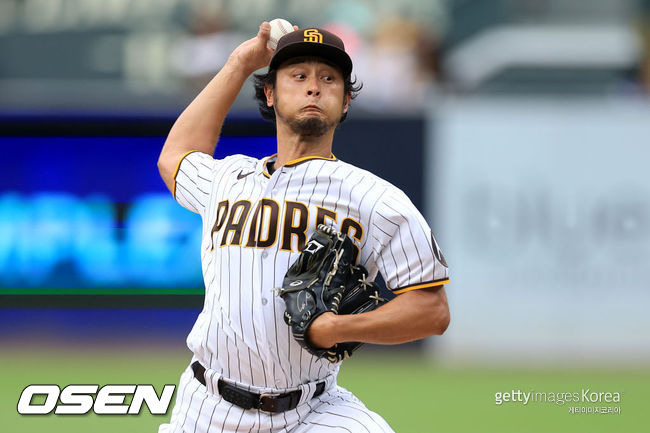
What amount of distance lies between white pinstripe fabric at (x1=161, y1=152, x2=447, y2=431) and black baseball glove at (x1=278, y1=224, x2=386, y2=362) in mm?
110

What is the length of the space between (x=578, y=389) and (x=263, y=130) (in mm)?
3840

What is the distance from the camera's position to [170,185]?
12.8 ft

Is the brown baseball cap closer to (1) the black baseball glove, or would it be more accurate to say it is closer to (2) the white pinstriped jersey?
(2) the white pinstriped jersey

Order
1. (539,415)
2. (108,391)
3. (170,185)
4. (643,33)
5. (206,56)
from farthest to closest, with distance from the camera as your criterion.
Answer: (643,33) < (206,56) < (539,415) < (108,391) < (170,185)

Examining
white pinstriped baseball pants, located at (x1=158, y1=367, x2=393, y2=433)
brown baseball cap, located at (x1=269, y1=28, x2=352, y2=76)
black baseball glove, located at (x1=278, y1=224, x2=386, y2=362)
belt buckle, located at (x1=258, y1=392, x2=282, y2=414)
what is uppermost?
brown baseball cap, located at (x1=269, y1=28, x2=352, y2=76)

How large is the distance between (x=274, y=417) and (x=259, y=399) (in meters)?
0.08

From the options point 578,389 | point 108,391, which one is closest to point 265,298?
point 108,391

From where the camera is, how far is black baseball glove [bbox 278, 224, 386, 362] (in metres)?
3.13

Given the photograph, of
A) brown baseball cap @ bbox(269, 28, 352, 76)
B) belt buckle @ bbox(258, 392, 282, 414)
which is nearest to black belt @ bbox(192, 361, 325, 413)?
belt buckle @ bbox(258, 392, 282, 414)

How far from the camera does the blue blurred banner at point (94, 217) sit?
9.48 metres

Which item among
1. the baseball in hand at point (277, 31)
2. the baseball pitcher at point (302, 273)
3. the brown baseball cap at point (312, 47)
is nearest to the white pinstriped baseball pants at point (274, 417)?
the baseball pitcher at point (302, 273)

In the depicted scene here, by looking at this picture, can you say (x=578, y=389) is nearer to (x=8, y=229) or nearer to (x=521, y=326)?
(x=521, y=326)

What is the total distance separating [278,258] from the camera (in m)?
3.37

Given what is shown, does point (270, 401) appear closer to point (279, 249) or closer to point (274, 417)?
point (274, 417)
